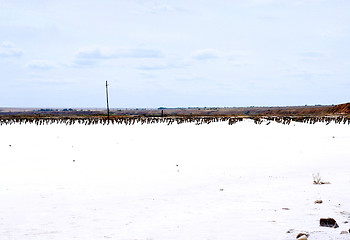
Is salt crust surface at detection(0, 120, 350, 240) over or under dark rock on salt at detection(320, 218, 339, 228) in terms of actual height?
under

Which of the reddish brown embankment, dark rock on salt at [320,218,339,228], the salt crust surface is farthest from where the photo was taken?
the reddish brown embankment

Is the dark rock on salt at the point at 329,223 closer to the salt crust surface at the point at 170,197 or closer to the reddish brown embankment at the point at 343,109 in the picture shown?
the salt crust surface at the point at 170,197

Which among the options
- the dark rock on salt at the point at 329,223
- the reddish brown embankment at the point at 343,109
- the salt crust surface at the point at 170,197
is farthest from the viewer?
the reddish brown embankment at the point at 343,109

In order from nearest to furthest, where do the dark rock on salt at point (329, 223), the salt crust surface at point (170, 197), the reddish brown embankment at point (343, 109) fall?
the dark rock on salt at point (329, 223) → the salt crust surface at point (170, 197) → the reddish brown embankment at point (343, 109)

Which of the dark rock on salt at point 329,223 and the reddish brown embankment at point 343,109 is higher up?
the reddish brown embankment at point 343,109

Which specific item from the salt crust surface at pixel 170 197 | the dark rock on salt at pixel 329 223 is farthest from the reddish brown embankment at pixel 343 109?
the dark rock on salt at pixel 329 223

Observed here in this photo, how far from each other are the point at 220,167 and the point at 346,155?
687 centimetres

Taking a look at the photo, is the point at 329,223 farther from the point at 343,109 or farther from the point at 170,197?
the point at 343,109

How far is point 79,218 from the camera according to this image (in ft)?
24.4

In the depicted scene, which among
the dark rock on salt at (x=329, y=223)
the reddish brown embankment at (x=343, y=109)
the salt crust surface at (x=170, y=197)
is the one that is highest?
the reddish brown embankment at (x=343, y=109)

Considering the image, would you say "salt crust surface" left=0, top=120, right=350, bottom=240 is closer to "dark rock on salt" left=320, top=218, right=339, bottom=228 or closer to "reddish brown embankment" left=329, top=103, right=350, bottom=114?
"dark rock on salt" left=320, top=218, right=339, bottom=228

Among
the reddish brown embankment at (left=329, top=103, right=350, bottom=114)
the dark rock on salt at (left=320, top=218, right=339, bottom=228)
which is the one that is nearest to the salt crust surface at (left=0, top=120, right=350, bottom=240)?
the dark rock on salt at (left=320, top=218, right=339, bottom=228)

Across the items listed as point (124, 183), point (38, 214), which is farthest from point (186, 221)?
point (124, 183)

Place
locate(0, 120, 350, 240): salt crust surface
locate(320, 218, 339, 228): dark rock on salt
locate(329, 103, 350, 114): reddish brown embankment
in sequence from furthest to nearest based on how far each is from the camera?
locate(329, 103, 350, 114): reddish brown embankment, locate(0, 120, 350, 240): salt crust surface, locate(320, 218, 339, 228): dark rock on salt
